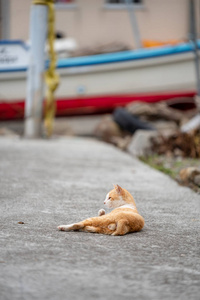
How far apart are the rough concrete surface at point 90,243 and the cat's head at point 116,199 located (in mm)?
187

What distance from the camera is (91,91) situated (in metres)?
10.9

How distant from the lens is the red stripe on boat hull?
422 inches

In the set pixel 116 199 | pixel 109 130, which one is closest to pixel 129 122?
pixel 109 130

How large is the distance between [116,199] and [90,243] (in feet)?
1.28

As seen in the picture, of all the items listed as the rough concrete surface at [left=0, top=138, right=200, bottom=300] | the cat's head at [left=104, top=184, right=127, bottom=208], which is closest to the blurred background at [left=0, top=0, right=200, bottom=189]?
the rough concrete surface at [left=0, top=138, right=200, bottom=300]

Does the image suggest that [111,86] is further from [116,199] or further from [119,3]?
[116,199]

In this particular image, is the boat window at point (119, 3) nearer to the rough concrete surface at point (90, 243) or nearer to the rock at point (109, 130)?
the rock at point (109, 130)

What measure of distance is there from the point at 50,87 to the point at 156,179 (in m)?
3.79

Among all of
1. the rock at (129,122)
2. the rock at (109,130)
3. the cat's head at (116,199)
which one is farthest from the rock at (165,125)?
the cat's head at (116,199)

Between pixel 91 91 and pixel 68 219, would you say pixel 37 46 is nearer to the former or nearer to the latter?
pixel 91 91

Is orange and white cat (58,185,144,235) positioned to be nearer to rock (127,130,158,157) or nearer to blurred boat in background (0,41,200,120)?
rock (127,130,158,157)

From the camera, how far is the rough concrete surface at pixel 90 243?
1.87 metres

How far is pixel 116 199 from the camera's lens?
9.04 feet

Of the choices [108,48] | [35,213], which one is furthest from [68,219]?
[108,48]
